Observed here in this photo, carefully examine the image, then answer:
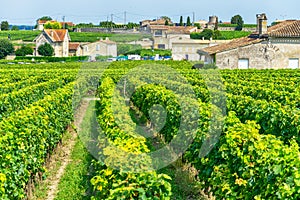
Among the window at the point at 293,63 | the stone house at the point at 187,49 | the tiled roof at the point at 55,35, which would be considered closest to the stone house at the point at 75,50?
the tiled roof at the point at 55,35

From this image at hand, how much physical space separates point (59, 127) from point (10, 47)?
2660 inches

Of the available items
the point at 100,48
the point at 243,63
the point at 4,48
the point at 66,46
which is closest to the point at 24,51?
the point at 4,48

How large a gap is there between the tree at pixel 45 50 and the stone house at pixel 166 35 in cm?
2627

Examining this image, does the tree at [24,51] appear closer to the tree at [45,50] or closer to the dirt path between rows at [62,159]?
the tree at [45,50]


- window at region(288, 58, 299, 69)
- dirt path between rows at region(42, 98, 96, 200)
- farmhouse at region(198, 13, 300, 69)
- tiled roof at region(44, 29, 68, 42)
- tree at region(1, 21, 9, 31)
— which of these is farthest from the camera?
tree at region(1, 21, 9, 31)

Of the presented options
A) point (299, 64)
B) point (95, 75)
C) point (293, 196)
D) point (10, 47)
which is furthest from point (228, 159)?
point (10, 47)

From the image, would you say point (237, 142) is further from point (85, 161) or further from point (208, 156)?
point (85, 161)

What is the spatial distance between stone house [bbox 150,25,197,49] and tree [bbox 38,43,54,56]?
2627cm

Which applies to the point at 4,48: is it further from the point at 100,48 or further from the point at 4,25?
the point at 4,25

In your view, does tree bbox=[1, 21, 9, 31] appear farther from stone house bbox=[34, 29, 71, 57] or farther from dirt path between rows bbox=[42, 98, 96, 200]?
dirt path between rows bbox=[42, 98, 96, 200]

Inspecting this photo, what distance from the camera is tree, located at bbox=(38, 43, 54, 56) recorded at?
79.2 m

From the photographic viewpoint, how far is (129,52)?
3462 inches

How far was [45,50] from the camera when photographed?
79.2m

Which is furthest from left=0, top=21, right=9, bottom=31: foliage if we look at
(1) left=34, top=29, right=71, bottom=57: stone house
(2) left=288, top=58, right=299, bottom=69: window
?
(2) left=288, top=58, right=299, bottom=69: window
